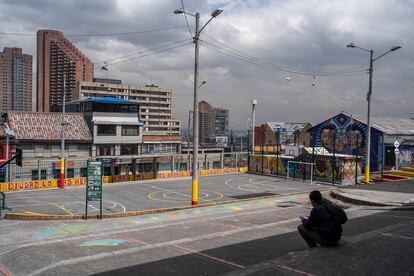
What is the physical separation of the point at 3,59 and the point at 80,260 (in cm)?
19801

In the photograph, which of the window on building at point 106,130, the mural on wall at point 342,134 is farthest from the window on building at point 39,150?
the mural on wall at point 342,134

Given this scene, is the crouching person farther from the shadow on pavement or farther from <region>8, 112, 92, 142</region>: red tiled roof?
<region>8, 112, 92, 142</region>: red tiled roof

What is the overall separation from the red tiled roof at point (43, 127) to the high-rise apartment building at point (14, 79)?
146m

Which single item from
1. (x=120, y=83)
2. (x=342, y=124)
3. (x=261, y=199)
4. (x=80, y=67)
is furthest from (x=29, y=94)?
(x=261, y=199)

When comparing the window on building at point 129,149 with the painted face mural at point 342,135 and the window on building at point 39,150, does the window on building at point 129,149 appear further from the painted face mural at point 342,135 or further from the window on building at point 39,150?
the painted face mural at point 342,135

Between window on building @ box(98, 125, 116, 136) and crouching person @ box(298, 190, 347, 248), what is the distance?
49.4 m

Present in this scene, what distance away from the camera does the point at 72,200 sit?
26203 millimetres

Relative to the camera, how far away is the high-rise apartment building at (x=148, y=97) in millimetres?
142875

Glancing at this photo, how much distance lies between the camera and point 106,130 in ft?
183

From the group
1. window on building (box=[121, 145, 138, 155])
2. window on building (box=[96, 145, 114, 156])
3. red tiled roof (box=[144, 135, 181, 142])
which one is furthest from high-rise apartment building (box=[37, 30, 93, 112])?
window on building (box=[96, 145, 114, 156])

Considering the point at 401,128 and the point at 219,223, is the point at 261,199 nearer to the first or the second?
the point at 219,223

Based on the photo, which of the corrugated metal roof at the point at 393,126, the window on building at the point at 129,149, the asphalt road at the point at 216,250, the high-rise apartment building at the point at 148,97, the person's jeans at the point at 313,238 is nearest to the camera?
the asphalt road at the point at 216,250

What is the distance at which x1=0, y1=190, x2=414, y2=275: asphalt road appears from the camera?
7750 millimetres

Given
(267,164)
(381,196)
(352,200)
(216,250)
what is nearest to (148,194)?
(352,200)
